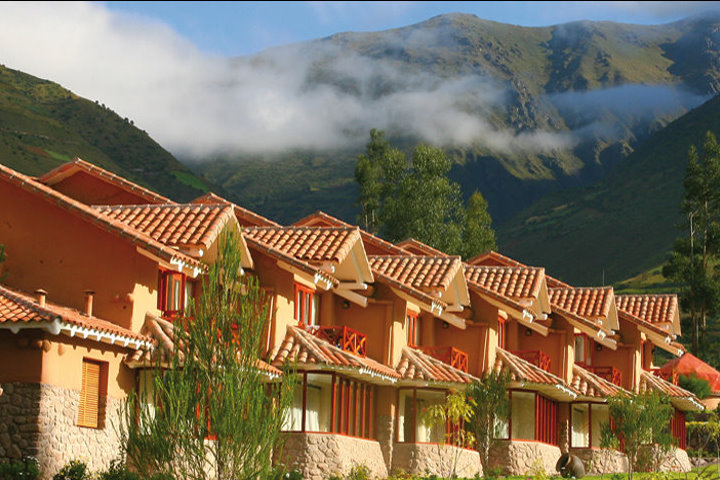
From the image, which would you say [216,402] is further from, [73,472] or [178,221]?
[178,221]

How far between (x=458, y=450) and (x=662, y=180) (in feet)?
522

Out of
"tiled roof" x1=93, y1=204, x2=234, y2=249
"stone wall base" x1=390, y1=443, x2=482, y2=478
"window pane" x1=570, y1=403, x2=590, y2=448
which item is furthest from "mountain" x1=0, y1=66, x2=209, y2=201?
"tiled roof" x1=93, y1=204, x2=234, y2=249

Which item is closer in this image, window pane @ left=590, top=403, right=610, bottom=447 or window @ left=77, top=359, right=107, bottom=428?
window @ left=77, top=359, right=107, bottom=428

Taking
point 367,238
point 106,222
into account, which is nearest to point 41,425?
point 106,222

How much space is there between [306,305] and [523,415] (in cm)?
1331

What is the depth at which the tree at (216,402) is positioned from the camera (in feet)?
64.1

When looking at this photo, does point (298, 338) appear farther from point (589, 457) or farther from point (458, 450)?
point (589, 457)

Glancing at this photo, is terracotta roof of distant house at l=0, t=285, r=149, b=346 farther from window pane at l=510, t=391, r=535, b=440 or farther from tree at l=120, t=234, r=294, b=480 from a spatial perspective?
window pane at l=510, t=391, r=535, b=440

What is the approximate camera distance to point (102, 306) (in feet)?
95.7

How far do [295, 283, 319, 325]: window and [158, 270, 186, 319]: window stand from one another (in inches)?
209

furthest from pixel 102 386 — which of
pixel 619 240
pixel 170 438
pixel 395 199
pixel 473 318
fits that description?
pixel 619 240

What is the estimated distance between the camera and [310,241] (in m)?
38.4

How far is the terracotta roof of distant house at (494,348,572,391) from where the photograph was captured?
44.2m

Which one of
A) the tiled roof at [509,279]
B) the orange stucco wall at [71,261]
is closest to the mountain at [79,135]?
the tiled roof at [509,279]
